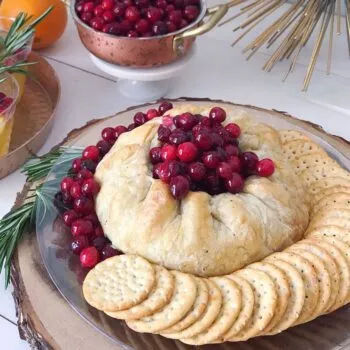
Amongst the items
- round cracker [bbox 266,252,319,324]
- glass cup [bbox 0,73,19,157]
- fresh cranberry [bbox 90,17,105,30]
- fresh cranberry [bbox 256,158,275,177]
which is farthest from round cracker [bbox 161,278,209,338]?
fresh cranberry [bbox 90,17,105,30]

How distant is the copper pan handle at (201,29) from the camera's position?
106cm

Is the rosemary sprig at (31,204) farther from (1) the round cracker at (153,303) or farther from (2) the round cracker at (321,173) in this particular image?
(2) the round cracker at (321,173)

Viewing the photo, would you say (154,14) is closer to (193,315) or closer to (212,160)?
(212,160)

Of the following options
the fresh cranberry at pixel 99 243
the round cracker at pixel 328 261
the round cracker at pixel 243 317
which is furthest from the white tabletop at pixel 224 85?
the round cracker at pixel 243 317

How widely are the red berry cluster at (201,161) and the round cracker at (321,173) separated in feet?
0.27

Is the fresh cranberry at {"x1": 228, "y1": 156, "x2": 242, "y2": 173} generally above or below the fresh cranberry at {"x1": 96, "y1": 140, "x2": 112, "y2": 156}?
above

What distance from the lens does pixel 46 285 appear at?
0.84 m

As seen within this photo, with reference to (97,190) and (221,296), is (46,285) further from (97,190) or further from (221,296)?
(221,296)

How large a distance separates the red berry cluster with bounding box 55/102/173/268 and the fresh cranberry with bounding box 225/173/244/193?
0.18 m

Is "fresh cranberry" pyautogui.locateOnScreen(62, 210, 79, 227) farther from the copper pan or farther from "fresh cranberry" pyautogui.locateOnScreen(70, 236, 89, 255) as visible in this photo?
the copper pan

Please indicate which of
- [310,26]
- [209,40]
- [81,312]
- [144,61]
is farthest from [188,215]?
[209,40]

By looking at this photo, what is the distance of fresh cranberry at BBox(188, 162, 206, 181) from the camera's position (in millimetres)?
832

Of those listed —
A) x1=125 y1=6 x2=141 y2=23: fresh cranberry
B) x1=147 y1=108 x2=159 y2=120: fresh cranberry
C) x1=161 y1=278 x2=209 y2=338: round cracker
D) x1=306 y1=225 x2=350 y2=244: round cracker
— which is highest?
x1=125 y1=6 x2=141 y2=23: fresh cranberry

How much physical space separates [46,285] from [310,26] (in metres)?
0.71
